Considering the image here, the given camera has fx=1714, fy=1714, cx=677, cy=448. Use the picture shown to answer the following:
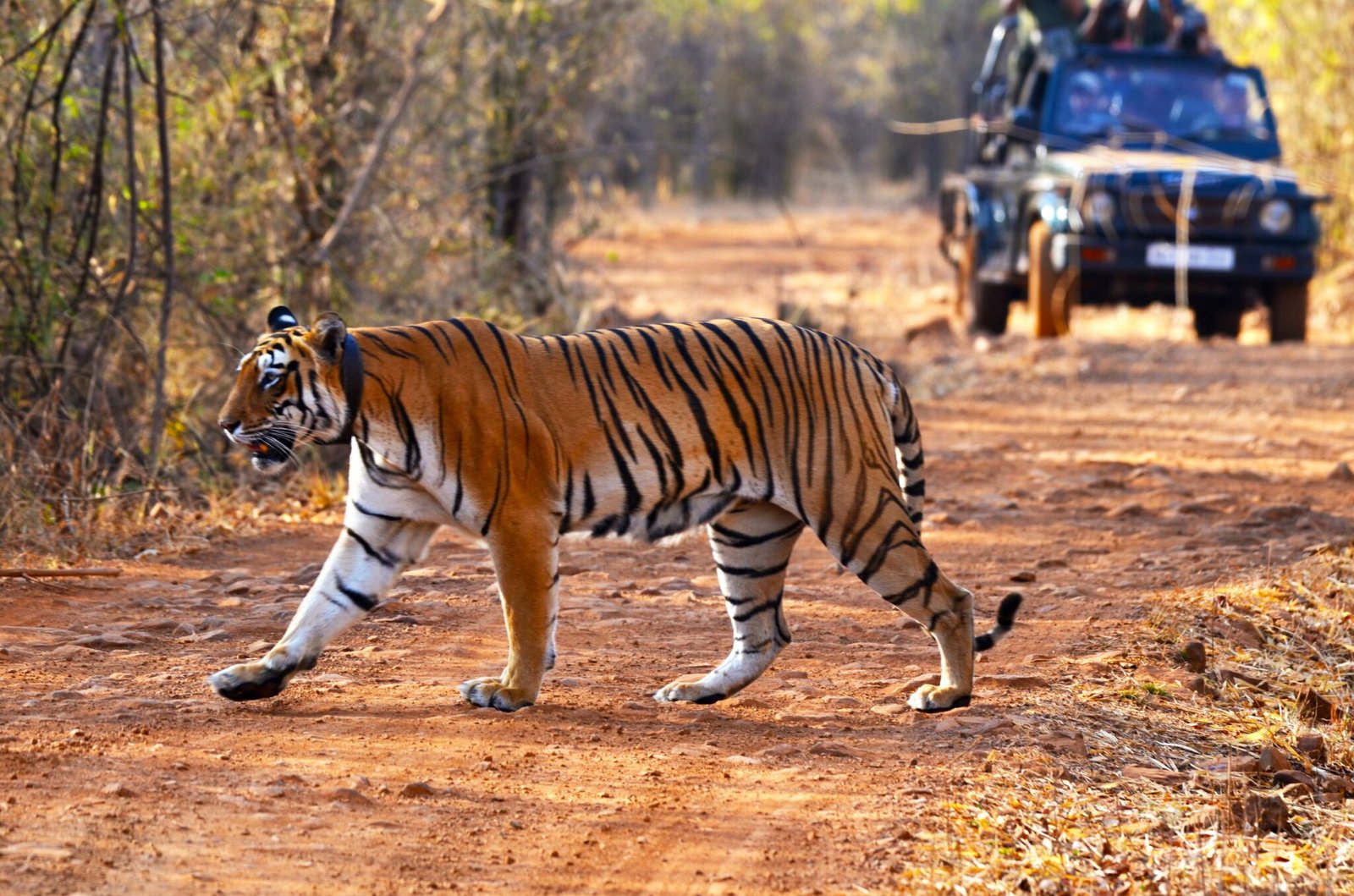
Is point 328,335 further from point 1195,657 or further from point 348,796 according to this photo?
point 1195,657

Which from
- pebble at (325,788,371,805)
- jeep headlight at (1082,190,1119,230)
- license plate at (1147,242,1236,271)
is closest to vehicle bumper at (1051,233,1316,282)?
license plate at (1147,242,1236,271)

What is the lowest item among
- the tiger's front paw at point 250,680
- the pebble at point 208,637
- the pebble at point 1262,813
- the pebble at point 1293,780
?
the pebble at point 1293,780

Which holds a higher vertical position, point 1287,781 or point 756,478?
point 756,478

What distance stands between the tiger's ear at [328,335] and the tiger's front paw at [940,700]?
1931 mm

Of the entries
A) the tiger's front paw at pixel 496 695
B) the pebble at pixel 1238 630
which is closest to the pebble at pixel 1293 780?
the pebble at pixel 1238 630

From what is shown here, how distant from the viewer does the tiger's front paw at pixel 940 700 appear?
4969mm

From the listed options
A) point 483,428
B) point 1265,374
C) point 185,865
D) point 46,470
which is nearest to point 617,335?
point 483,428

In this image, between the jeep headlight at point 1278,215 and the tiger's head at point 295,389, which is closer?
the tiger's head at point 295,389

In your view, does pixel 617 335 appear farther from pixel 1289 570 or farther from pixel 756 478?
pixel 1289 570

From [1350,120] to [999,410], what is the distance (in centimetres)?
628

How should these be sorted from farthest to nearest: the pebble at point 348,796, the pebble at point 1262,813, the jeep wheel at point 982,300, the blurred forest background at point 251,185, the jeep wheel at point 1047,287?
1. the jeep wheel at point 982,300
2. the jeep wheel at point 1047,287
3. the blurred forest background at point 251,185
4. the pebble at point 1262,813
5. the pebble at point 348,796

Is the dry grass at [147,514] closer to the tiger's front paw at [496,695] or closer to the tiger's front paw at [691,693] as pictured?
the tiger's front paw at [496,695]

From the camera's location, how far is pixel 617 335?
5.09 m

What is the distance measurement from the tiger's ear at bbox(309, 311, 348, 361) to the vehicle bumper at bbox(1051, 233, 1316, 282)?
9.04 m
